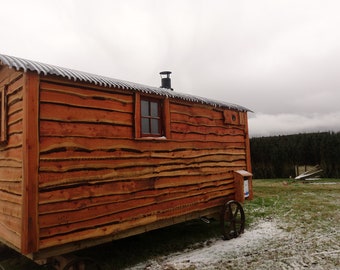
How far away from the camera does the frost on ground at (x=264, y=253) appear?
632 centimetres

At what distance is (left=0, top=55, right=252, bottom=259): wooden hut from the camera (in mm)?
4938

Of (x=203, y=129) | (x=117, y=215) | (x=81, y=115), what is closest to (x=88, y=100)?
(x=81, y=115)

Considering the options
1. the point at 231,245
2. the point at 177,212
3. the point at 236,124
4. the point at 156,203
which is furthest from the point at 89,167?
the point at 236,124

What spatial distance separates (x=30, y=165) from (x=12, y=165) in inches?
34.6

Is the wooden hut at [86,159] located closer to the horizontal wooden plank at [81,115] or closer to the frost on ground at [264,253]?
the horizontal wooden plank at [81,115]

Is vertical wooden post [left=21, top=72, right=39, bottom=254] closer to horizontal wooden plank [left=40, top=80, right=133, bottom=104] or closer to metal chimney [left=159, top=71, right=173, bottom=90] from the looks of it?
horizontal wooden plank [left=40, top=80, right=133, bottom=104]

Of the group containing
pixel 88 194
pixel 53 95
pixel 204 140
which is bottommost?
pixel 88 194

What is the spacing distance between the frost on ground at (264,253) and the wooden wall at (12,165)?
279cm

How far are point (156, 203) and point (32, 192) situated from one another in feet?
9.63

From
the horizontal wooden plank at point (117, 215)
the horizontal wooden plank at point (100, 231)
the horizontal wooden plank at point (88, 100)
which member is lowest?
the horizontal wooden plank at point (100, 231)

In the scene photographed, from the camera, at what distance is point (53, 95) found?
5.25 metres

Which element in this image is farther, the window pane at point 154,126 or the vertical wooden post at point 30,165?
the window pane at point 154,126

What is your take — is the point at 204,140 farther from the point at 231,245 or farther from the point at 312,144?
the point at 312,144

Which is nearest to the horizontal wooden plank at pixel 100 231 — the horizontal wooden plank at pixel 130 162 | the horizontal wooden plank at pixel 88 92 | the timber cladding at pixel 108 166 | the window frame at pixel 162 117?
the timber cladding at pixel 108 166
